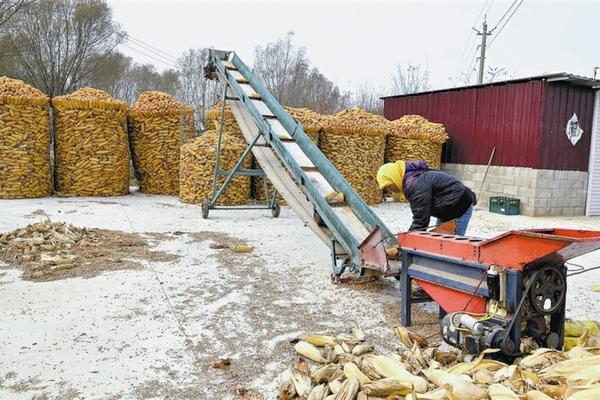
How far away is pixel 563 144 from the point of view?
12133mm

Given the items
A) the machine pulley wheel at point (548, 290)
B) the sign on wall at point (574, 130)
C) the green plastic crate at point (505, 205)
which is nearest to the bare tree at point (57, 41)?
the green plastic crate at point (505, 205)

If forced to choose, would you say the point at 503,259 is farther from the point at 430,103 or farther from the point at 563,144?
the point at 430,103

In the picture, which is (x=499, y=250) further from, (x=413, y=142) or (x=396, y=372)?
(x=413, y=142)

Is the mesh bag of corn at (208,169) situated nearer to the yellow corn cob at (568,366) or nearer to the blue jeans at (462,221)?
the blue jeans at (462,221)

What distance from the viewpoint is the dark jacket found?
4336 mm

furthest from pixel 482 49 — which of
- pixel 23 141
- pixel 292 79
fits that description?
pixel 23 141

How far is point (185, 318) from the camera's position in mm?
4102

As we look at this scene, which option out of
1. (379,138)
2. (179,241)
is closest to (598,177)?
(379,138)

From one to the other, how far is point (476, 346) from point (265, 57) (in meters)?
24.4

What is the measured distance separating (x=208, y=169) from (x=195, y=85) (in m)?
16.1

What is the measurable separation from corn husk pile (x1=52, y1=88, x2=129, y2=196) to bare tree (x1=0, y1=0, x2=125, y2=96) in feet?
41.5

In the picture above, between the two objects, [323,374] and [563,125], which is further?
[563,125]

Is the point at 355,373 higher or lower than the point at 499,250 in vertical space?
lower

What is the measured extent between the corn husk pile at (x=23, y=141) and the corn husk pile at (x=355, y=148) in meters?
6.30
